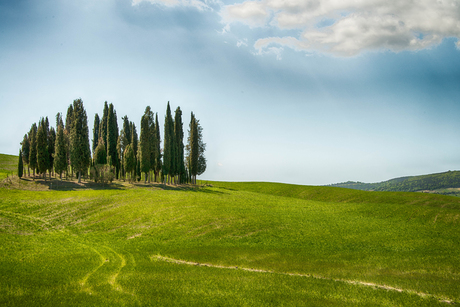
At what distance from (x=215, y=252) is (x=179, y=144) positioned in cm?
5941

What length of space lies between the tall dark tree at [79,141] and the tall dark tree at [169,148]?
58.5 feet

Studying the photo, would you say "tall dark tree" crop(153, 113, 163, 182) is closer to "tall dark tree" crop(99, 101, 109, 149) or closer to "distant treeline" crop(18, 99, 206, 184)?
"distant treeline" crop(18, 99, 206, 184)

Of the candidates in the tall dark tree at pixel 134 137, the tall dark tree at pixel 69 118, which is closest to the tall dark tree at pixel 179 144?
the tall dark tree at pixel 134 137

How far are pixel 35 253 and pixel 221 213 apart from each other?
779 inches

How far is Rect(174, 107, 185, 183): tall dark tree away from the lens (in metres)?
77.4

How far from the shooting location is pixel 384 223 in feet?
106

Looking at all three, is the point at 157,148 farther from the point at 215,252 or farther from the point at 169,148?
the point at 215,252

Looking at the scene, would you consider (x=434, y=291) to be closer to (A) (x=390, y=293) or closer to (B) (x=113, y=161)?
(A) (x=390, y=293)

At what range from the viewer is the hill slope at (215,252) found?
45.7 ft

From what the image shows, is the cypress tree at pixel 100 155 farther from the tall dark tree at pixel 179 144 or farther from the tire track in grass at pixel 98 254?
the tire track in grass at pixel 98 254

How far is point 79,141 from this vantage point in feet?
207

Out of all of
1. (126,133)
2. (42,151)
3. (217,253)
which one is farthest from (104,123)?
(217,253)

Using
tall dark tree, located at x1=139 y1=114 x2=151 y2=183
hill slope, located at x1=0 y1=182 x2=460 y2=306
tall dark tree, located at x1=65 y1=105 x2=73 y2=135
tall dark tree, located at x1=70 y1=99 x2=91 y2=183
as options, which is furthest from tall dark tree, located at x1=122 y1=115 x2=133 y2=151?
hill slope, located at x1=0 y1=182 x2=460 y2=306

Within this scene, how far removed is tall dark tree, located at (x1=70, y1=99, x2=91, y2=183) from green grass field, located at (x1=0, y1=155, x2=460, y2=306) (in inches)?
754
